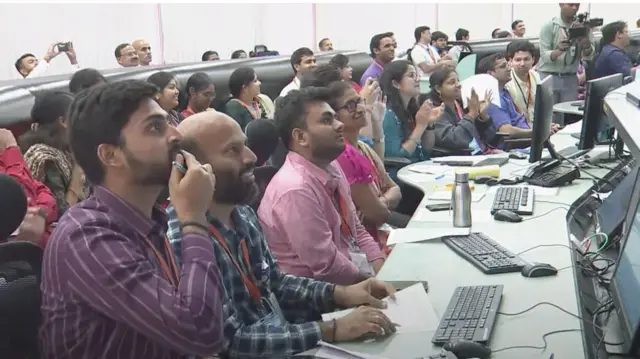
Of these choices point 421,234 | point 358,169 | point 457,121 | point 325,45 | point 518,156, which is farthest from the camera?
point 325,45

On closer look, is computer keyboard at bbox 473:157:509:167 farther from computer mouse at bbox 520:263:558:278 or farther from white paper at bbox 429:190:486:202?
computer mouse at bbox 520:263:558:278

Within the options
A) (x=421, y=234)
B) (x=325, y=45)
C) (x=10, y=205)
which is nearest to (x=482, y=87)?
(x=421, y=234)

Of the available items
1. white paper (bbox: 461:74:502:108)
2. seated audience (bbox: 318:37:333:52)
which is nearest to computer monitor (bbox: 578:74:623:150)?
white paper (bbox: 461:74:502:108)

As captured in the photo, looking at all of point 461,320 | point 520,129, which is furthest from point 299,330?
point 520,129

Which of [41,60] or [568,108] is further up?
[41,60]

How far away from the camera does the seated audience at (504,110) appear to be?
184 inches

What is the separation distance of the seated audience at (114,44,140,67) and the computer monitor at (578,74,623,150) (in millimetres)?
4853

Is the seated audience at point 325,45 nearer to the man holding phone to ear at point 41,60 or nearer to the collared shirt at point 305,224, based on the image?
the man holding phone to ear at point 41,60

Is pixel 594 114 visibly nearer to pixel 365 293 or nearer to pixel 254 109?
pixel 365 293

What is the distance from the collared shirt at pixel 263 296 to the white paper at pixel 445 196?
115 cm

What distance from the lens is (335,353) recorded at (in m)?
1.58

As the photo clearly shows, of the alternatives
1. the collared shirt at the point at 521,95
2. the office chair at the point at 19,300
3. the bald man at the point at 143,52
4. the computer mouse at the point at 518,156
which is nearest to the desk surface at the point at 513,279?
the office chair at the point at 19,300

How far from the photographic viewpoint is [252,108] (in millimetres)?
5645

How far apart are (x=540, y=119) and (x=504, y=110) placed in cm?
163
